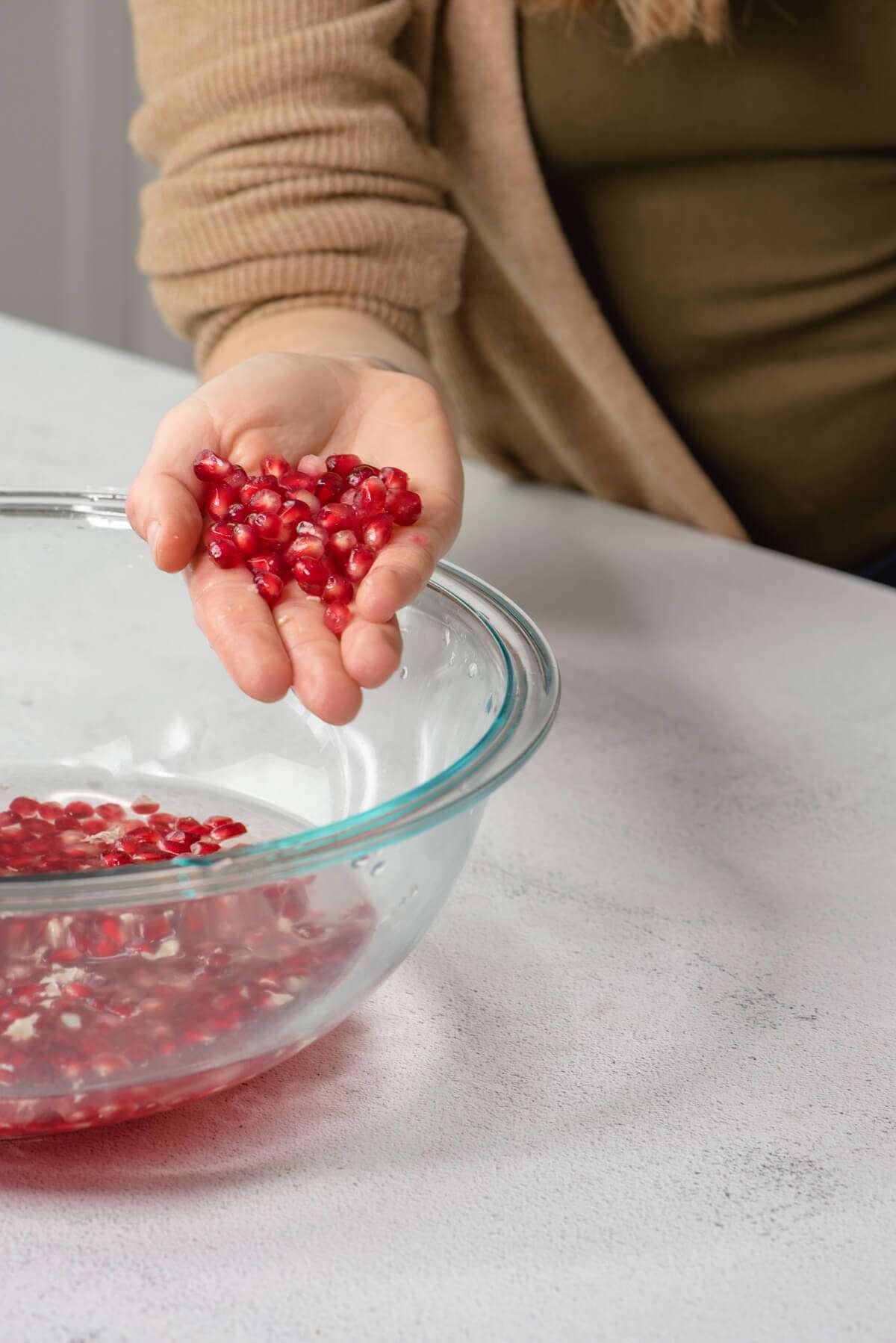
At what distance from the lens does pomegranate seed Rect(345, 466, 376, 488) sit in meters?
0.83

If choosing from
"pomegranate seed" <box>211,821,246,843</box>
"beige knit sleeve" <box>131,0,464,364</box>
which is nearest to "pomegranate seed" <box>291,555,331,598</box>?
"pomegranate seed" <box>211,821,246,843</box>

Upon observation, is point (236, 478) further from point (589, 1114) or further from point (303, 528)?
point (589, 1114)

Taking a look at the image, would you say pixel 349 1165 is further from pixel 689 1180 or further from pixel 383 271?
pixel 383 271

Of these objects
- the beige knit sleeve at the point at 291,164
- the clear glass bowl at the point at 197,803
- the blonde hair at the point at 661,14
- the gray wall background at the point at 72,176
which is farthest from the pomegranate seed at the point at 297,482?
the gray wall background at the point at 72,176

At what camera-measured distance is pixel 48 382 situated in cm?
161

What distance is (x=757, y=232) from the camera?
1370mm

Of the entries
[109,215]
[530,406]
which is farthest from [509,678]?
[109,215]

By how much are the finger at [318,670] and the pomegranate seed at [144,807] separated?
160 mm

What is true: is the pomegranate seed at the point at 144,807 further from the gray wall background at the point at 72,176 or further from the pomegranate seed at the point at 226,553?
the gray wall background at the point at 72,176

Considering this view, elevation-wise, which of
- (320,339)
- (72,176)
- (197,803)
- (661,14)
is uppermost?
(661,14)

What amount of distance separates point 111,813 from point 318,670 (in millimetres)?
185

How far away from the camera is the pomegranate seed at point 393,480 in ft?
2.71

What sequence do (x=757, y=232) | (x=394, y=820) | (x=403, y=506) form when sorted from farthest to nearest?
1. (x=757, y=232)
2. (x=403, y=506)
3. (x=394, y=820)

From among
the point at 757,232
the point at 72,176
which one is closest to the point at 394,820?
the point at 757,232
